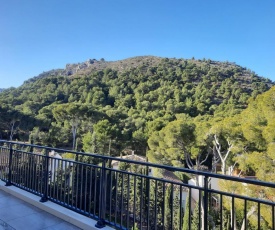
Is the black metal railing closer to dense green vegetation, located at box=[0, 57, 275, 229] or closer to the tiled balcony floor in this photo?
the tiled balcony floor

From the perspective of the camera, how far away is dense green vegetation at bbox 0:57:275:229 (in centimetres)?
1197

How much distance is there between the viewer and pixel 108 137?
2742 centimetres

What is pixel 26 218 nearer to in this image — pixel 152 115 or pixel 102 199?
pixel 102 199

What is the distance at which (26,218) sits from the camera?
2689 millimetres

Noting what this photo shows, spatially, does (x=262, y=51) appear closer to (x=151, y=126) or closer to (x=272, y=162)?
(x=151, y=126)

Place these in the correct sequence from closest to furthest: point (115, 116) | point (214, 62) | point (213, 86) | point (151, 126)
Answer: point (151, 126)
point (115, 116)
point (213, 86)
point (214, 62)

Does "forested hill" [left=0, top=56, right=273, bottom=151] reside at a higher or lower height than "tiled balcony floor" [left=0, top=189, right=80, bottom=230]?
higher

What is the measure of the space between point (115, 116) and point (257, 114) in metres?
24.7

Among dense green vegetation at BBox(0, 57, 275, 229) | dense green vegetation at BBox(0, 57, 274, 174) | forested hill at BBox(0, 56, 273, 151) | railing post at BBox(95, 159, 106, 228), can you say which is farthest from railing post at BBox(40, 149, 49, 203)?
forested hill at BBox(0, 56, 273, 151)

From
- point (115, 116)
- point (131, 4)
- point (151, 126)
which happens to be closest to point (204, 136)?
point (131, 4)

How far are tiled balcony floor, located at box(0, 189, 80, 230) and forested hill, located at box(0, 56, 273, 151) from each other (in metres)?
23.3

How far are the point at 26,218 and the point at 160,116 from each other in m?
31.3

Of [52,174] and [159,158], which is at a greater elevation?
[52,174]

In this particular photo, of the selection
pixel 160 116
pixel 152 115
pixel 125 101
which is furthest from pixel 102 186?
pixel 125 101
